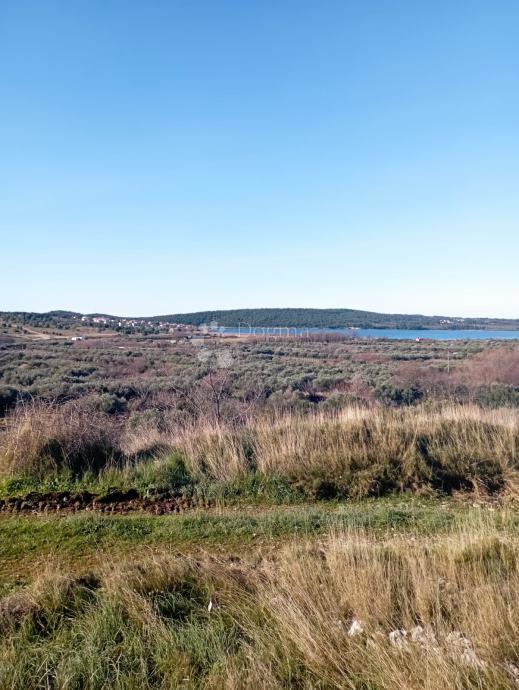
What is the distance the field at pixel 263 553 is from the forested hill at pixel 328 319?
299 ft

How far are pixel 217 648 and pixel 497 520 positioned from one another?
4.17 meters

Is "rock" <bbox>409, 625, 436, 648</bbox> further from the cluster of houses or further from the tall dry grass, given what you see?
the cluster of houses

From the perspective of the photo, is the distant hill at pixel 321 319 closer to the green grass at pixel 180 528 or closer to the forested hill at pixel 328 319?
the forested hill at pixel 328 319

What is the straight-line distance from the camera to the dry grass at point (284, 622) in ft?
10.1

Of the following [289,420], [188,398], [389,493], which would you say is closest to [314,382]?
[188,398]

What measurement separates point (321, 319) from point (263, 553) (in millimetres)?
111198

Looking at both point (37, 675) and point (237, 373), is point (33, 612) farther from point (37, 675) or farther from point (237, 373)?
point (237, 373)

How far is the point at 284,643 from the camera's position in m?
3.38

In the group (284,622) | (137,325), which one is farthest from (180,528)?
(137,325)

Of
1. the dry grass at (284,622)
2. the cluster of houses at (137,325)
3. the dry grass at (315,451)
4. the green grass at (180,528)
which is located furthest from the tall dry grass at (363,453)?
the cluster of houses at (137,325)

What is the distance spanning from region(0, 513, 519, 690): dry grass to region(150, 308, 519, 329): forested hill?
95.4 meters

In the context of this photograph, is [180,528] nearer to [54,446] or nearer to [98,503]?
[98,503]

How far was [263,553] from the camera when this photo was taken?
5.43 metres

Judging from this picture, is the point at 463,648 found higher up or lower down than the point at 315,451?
higher up
